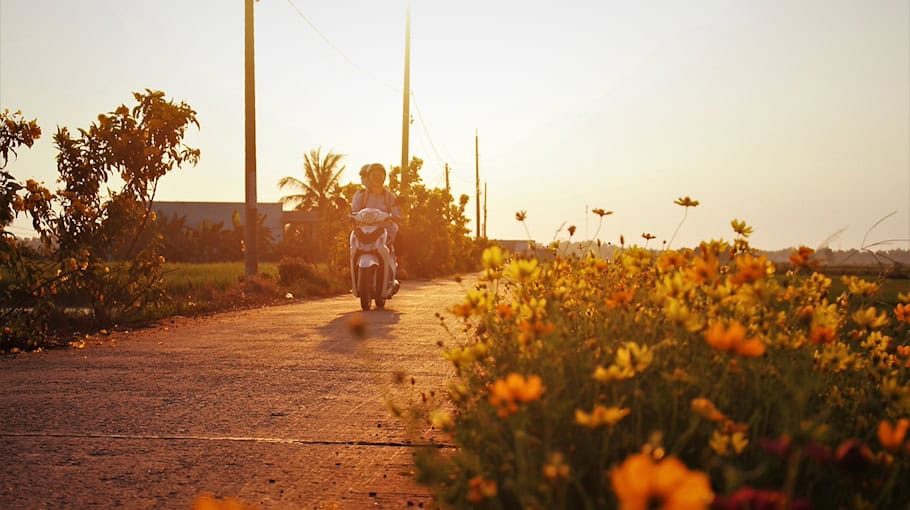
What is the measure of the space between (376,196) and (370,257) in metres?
1.07

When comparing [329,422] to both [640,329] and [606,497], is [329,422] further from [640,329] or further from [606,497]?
[606,497]

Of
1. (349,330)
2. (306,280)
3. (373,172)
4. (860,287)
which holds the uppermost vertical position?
(373,172)

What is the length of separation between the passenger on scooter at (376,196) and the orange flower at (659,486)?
34.0ft

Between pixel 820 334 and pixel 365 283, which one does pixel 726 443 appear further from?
pixel 365 283

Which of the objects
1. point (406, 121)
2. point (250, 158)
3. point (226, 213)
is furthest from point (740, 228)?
point (226, 213)

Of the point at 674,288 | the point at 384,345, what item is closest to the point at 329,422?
the point at 674,288

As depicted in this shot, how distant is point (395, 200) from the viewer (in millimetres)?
11508

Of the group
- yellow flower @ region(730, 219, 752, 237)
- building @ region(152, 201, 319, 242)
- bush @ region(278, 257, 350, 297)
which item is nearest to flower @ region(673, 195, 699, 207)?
yellow flower @ region(730, 219, 752, 237)

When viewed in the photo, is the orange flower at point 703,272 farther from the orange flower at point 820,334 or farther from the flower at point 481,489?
the flower at point 481,489

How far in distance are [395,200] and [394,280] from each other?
1187 millimetres

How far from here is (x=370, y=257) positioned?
35.7 feet

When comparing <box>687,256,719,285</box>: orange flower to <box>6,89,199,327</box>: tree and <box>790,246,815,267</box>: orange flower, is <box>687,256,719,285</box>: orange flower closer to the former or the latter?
<box>790,246,815,267</box>: orange flower

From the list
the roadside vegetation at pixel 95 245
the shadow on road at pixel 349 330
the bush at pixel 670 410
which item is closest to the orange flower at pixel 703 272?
the bush at pixel 670 410

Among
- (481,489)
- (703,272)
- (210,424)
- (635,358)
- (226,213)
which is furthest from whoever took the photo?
(226,213)
